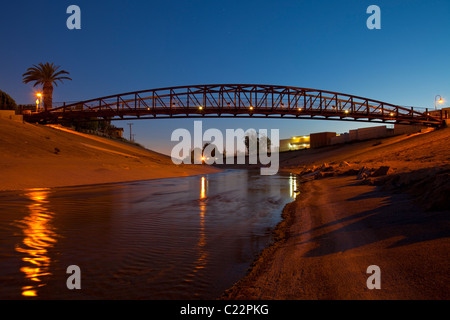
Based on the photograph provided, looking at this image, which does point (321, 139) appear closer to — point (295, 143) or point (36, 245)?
point (295, 143)

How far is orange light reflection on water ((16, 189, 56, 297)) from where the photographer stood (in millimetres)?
4629

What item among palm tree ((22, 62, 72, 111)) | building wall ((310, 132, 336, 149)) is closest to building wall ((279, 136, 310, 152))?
building wall ((310, 132, 336, 149))

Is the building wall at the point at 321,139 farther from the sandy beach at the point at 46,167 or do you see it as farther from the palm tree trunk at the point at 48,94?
the palm tree trunk at the point at 48,94

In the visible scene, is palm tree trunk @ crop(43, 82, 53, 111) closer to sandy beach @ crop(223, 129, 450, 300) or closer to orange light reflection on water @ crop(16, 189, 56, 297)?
orange light reflection on water @ crop(16, 189, 56, 297)

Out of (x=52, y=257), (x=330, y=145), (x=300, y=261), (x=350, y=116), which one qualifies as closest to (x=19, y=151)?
(x=52, y=257)

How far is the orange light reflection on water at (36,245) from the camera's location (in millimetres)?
4629

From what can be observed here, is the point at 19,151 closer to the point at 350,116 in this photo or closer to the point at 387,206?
the point at 387,206

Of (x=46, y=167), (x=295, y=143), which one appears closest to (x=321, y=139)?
(x=295, y=143)

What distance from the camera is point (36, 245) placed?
6453 millimetres

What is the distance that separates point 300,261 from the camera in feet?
17.0

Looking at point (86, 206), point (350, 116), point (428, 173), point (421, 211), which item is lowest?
point (86, 206)

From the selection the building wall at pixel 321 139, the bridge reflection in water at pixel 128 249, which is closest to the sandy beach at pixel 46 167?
the bridge reflection in water at pixel 128 249

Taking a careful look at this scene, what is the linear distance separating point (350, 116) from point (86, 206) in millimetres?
62725

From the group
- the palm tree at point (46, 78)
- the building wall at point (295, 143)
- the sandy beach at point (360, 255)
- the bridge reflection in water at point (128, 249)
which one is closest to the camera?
the sandy beach at point (360, 255)
